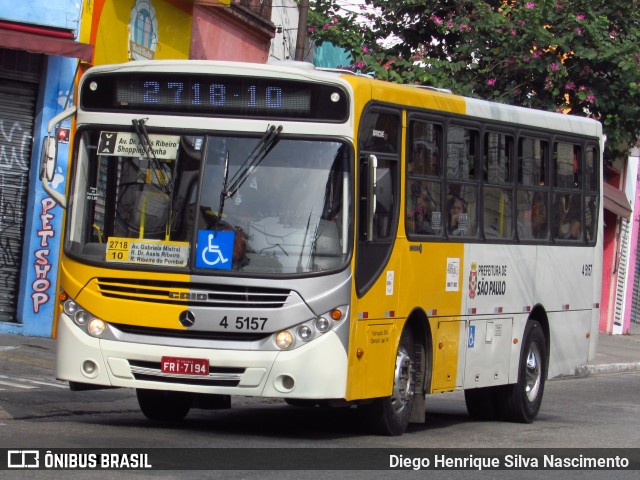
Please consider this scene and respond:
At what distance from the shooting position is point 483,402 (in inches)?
564

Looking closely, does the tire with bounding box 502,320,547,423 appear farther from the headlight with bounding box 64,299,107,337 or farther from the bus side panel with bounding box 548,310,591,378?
the headlight with bounding box 64,299,107,337

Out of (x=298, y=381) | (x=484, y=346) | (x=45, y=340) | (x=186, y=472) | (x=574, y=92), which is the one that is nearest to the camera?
(x=186, y=472)

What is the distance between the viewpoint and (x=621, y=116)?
2303cm

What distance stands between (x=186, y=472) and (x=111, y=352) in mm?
2082

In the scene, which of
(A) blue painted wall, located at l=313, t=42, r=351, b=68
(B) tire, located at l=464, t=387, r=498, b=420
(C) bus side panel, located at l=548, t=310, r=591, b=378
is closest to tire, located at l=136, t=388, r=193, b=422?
(B) tire, located at l=464, t=387, r=498, b=420

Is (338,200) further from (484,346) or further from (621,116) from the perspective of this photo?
(621,116)

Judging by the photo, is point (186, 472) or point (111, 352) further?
point (111, 352)

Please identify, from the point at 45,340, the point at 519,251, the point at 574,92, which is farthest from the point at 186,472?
the point at 574,92

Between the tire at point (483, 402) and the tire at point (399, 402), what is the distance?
2.68 metres

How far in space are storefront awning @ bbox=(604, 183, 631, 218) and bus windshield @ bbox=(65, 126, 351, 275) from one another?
20.8m

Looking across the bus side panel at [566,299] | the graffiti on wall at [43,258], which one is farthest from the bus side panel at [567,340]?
the graffiti on wall at [43,258]

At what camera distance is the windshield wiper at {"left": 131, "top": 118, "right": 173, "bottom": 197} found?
10492mm

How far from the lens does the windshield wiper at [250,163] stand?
1034 cm

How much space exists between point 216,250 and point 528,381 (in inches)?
207
